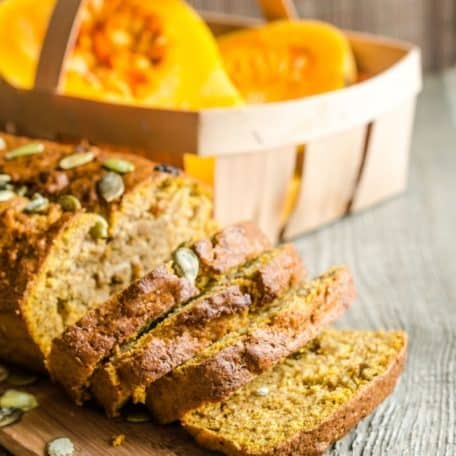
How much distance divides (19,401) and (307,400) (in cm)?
71

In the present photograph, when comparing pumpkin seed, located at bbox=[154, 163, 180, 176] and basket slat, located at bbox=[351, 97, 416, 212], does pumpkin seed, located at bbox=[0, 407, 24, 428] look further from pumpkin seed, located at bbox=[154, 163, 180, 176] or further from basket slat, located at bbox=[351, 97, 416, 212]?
basket slat, located at bbox=[351, 97, 416, 212]

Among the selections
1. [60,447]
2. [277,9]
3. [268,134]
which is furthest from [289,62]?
[60,447]

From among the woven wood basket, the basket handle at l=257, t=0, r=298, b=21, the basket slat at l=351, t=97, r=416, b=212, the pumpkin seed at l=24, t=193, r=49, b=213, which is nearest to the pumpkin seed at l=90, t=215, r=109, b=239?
the pumpkin seed at l=24, t=193, r=49, b=213

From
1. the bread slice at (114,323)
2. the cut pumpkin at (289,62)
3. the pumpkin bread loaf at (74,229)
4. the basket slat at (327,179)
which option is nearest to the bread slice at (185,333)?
the bread slice at (114,323)

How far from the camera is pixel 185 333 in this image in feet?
7.48

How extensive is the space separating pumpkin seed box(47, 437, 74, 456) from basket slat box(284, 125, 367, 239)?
→ 4.76 ft

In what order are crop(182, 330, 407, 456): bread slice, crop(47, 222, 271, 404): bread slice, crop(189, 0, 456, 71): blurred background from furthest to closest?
crop(189, 0, 456, 71): blurred background < crop(47, 222, 271, 404): bread slice < crop(182, 330, 407, 456): bread slice

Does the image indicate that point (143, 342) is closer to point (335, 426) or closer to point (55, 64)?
point (335, 426)

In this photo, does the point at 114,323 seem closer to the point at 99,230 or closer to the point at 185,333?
the point at 185,333

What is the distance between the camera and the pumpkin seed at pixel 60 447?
7.24 feet

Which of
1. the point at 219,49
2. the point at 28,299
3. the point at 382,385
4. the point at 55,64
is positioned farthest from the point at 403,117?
the point at 28,299

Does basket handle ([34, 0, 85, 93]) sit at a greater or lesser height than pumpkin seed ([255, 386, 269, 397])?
greater

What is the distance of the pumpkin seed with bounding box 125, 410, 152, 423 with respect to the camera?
91.9 inches

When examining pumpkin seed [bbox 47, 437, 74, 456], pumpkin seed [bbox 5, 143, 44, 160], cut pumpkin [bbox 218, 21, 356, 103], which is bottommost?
pumpkin seed [bbox 47, 437, 74, 456]
